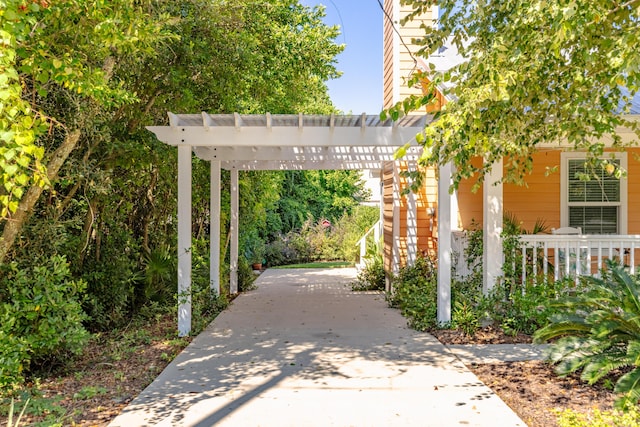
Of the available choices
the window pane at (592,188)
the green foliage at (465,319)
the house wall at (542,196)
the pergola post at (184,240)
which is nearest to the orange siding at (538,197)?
the house wall at (542,196)

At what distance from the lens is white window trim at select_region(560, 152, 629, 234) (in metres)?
8.59

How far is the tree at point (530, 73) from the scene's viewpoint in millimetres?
3438

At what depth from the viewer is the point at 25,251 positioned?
551 centimetres

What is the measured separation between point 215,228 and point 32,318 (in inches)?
192

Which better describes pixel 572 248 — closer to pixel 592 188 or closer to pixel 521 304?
pixel 521 304

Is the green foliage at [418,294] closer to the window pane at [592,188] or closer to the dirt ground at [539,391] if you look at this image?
the dirt ground at [539,391]

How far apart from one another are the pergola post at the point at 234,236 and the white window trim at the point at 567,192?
6.32m

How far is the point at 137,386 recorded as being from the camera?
4.89 metres

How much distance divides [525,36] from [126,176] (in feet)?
19.1

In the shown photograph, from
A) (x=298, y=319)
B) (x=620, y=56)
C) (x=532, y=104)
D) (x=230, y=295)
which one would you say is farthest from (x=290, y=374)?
(x=230, y=295)

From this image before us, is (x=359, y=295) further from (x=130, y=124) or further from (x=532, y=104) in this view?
(x=532, y=104)

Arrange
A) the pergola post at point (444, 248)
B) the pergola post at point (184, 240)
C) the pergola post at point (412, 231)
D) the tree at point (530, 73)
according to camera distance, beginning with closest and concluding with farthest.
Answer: the tree at point (530, 73)
the pergola post at point (184, 240)
the pergola post at point (444, 248)
the pergola post at point (412, 231)

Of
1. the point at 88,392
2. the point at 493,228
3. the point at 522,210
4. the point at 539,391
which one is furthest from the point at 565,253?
the point at 88,392

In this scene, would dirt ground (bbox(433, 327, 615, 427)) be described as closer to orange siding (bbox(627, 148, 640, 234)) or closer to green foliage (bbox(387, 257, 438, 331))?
green foliage (bbox(387, 257, 438, 331))
